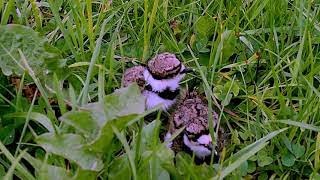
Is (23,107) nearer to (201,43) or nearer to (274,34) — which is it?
(201,43)

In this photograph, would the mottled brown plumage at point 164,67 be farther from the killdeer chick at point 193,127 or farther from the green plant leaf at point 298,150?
the green plant leaf at point 298,150

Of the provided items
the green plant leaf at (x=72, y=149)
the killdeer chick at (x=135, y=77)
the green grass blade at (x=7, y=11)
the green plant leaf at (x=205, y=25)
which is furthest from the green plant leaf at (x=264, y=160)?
the green grass blade at (x=7, y=11)

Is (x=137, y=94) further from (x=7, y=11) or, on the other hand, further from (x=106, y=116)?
(x=7, y=11)

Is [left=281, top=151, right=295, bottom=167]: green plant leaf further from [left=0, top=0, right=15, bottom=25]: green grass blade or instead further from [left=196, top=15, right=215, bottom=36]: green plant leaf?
[left=0, top=0, right=15, bottom=25]: green grass blade

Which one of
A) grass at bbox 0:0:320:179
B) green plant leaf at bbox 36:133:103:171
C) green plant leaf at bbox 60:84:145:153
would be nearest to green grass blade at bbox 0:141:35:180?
grass at bbox 0:0:320:179

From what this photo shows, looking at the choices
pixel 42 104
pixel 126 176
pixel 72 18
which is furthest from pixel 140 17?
pixel 126 176

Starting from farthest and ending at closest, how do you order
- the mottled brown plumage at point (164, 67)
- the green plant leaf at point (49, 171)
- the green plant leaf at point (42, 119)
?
the mottled brown plumage at point (164, 67) < the green plant leaf at point (42, 119) < the green plant leaf at point (49, 171)

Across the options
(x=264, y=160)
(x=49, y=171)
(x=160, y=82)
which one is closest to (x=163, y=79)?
(x=160, y=82)
